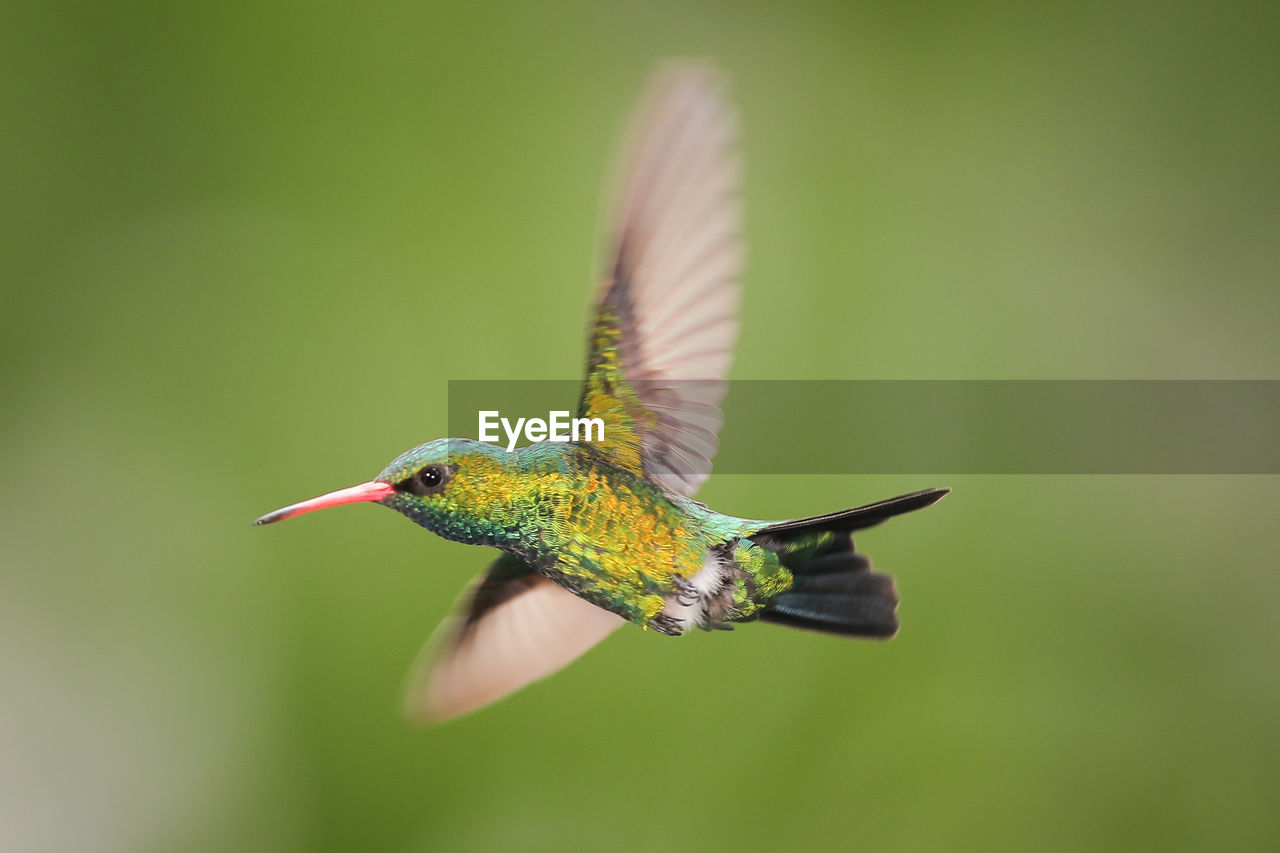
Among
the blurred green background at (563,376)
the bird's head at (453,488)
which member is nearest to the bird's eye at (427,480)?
the bird's head at (453,488)

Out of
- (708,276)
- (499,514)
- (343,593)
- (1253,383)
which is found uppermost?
(708,276)

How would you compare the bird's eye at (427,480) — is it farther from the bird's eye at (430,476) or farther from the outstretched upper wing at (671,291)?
the outstretched upper wing at (671,291)

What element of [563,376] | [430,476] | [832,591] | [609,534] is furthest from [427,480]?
[563,376]

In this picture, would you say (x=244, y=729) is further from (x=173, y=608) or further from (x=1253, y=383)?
(x=1253, y=383)

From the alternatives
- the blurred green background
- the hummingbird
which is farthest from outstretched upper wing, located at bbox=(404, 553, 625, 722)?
the blurred green background

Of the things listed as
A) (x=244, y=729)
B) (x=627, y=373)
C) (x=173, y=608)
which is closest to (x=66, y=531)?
(x=173, y=608)

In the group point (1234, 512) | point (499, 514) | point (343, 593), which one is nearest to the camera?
point (499, 514)

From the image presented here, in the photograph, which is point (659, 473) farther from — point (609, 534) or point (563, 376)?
point (563, 376)

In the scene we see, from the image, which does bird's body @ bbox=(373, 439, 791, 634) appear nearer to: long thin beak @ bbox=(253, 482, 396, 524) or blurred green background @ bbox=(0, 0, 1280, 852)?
long thin beak @ bbox=(253, 482, 396, 524)
